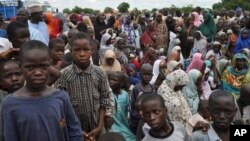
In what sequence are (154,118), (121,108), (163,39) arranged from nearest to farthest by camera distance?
1. (154,118)
2. (121,108)
3. (163,39)

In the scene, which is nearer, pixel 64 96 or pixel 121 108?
pixel 64 96

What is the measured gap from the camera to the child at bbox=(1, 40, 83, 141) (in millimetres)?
2705

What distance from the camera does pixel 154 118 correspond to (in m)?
3.52

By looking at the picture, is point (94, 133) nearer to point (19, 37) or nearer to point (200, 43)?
point (19, 37)

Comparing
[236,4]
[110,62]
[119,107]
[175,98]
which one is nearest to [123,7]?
[236,4]

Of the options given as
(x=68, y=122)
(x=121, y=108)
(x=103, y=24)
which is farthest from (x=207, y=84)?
(x=103, y=24)

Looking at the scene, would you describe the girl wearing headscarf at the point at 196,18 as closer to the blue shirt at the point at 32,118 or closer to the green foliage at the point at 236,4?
the blue shirt at the point at 32,118

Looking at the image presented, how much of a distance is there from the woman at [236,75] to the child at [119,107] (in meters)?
2.21

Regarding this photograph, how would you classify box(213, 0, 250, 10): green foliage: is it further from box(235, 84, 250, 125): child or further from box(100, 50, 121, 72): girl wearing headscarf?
box(235, 84, 250, 125): child

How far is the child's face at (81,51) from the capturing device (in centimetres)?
384

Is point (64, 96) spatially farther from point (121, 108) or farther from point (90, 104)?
point (121, 108)

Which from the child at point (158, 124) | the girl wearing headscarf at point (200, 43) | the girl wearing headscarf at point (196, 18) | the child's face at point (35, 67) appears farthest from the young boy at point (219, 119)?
the girl wearing headscarf at point (196, 18)

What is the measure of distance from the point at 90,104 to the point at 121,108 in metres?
1.59

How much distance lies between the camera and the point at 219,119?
3479mm
